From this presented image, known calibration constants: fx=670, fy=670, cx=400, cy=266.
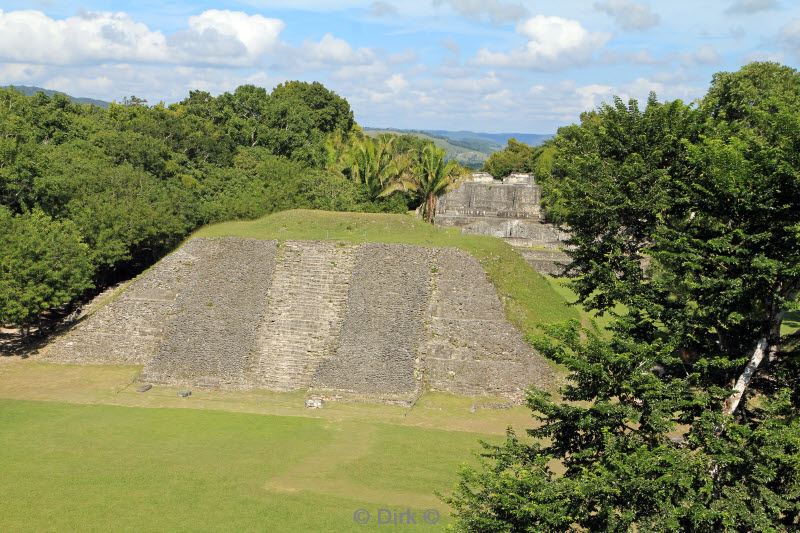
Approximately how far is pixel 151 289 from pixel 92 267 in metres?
2.62

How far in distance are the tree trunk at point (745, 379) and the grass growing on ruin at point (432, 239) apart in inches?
553

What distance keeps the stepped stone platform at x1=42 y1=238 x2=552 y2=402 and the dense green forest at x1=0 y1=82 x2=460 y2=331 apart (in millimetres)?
3136

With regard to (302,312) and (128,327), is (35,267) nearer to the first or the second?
(128,327)

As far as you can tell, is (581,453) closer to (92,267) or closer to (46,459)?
(46,459)

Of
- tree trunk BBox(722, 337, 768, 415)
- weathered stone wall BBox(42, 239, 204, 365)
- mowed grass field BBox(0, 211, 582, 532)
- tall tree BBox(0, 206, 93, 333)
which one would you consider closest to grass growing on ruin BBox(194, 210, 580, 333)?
mowed grass field BBox(0, 211, 582, 532)

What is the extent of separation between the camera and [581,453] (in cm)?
1080

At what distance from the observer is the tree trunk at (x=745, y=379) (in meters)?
11.0

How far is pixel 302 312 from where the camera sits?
26406mm

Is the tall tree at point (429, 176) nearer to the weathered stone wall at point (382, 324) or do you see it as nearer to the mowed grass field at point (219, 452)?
the weathered stone wall at point (382, 324)

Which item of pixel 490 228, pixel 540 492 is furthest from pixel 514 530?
pixel 490 228

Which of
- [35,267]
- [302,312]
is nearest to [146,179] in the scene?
[35,267]

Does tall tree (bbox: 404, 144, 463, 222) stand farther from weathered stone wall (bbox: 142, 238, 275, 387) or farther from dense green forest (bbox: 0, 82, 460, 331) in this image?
weathered stone wall (bbox: 142, 238, 275, 387)

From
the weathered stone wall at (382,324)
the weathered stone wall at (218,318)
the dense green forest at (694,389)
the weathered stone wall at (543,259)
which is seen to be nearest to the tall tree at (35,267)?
the weathered stone wall at (218,318)

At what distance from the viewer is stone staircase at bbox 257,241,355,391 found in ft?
79.8
